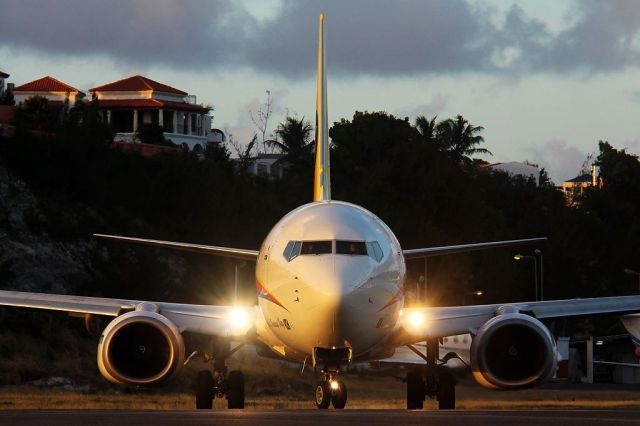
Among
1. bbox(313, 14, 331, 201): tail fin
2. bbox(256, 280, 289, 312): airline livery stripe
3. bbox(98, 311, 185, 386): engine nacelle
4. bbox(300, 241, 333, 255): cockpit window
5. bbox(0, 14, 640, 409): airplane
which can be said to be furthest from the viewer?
bbox(313, 14, 331, 201): tail fin

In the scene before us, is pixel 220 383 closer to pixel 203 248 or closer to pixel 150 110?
pixel 203 248

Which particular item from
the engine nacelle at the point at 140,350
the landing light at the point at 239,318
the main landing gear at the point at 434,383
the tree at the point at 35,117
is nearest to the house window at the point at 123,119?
the tree at the point at 35,117

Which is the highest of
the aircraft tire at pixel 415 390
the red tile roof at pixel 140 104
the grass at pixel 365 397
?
the red tile roof at pixel 140 104

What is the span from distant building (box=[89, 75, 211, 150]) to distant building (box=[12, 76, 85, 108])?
2160 millimetres

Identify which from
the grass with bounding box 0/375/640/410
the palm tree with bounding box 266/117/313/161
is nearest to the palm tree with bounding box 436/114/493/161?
the palm tree with bounding box 266/117/313/161

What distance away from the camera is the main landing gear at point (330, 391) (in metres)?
28.4

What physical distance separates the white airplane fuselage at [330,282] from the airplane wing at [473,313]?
1069 millimetres

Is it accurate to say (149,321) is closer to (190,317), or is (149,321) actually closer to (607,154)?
(190,317)

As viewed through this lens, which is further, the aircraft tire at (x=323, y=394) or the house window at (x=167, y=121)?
the house window at (x=167, y=121)

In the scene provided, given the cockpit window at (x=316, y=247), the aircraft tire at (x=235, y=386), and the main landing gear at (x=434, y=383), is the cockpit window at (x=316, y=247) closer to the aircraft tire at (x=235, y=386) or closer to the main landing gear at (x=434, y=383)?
the main landing gear at (x=434, y=383)

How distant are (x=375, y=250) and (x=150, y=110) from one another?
116613 mm

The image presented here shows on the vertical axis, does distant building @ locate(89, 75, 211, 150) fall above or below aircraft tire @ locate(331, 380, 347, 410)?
above

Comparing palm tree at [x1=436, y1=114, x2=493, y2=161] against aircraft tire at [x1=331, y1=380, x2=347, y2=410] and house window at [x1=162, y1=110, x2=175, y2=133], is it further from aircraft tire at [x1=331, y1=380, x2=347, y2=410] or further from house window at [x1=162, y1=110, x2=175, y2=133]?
aircraft tire at [x1=331, y1=380, x2=347, y2=410]

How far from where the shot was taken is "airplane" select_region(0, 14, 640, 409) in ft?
87.0
